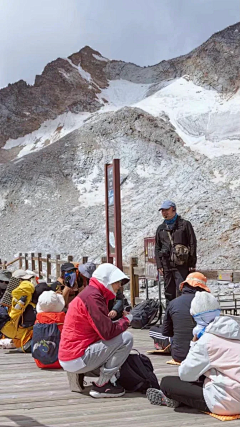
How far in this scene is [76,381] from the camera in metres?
4.81

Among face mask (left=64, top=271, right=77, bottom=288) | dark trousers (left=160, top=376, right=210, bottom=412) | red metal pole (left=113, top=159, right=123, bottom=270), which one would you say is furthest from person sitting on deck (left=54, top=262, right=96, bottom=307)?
dark trousers (left=160, top=376, right=210, bottom=412)

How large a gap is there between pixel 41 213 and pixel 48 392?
36042 mm

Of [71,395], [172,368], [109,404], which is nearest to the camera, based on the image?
[109,404]

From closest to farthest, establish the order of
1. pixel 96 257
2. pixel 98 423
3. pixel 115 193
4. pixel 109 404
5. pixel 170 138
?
1. pixel 98 423
2. pixel 109 404
3. pixel 115 193
4. pixel 96 257
5. pixel 170 138

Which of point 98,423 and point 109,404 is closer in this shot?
point 98,423

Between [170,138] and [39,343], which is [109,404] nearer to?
[39,343]

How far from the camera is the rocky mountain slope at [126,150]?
108 ft

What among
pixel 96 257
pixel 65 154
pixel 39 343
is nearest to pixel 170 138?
pixel 65 154

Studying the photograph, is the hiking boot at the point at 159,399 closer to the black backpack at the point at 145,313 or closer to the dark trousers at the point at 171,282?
the dark trousers at the point at 171,282

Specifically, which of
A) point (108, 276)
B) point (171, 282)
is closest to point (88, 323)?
point (108, 276)

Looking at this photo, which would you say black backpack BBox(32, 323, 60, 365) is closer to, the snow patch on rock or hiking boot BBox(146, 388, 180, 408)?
hiking boot BBox(146, 388, 180, 408)

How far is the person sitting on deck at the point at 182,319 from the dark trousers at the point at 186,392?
0.88 m

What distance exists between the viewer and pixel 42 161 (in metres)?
47.7

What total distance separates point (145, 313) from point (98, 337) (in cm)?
397
